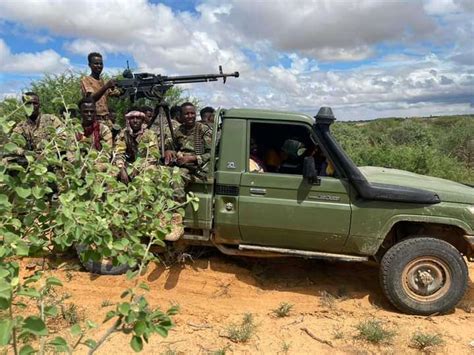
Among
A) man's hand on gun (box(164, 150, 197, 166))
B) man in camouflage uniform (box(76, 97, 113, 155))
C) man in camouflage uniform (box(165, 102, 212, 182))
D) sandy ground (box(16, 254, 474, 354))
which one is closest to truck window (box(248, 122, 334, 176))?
man in camouflage uniform (box(165, 102, 212, 182))

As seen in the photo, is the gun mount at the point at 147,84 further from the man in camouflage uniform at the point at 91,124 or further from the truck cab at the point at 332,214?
the truck cab at the point at 332,214

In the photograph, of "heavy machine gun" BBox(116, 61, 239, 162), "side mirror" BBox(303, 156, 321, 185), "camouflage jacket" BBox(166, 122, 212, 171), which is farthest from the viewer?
"heavy machine gun" BBox(116, 61, 239, 162)

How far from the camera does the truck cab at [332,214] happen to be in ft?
14.5

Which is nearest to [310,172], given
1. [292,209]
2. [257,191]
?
[292,209]

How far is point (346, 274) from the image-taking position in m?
5.38

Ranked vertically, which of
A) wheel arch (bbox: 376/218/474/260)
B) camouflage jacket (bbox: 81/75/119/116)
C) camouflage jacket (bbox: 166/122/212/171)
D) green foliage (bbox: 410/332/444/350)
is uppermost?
camouflage jacket (bbox: 81/75/119/116)

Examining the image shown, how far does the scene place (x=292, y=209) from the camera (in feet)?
14.9

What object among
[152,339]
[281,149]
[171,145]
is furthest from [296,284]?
[171,145]

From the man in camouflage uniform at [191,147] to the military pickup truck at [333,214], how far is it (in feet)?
0.49

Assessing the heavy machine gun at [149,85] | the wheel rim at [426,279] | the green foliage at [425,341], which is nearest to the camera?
the green foliage at [425,341]

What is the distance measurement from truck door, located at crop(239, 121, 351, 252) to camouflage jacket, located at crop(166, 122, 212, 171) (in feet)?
2.59

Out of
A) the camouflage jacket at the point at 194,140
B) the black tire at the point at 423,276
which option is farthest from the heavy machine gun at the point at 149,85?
the black tire at the point at 423,276

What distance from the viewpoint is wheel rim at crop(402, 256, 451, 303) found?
4.48 meters

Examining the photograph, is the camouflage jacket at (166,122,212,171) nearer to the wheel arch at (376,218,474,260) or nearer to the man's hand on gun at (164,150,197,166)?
the man's hand on gun at (164,150,197,166)
